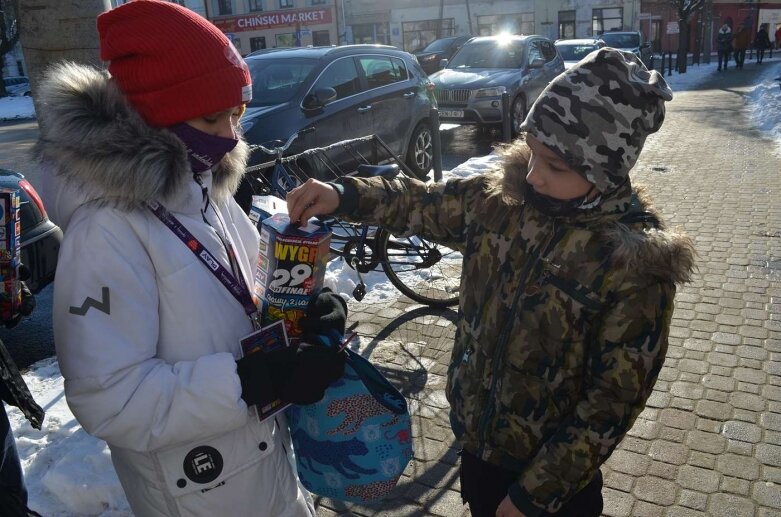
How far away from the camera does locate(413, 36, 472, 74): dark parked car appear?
24.6m

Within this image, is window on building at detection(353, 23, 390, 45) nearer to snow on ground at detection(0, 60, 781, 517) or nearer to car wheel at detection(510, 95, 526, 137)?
car wheel at detection(510, 95, 526, 137)

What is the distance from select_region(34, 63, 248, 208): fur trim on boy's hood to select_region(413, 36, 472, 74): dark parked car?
2365cm

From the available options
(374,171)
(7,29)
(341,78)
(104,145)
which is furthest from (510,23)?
(104,145)

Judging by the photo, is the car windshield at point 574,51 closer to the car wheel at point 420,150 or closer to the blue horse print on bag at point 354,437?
the car wheel at point 420,150

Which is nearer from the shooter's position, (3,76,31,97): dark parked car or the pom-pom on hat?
the pom-pom on hat

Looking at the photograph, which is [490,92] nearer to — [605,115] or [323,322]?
[605,115]

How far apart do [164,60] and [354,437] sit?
3.48 ft

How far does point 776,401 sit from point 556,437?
2.83m

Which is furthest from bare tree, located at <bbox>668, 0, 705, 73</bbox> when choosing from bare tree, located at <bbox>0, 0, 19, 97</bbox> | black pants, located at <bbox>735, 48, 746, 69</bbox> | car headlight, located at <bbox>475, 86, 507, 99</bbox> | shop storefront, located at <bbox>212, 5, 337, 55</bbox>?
bare tree, located at <bbox>0, 0, 19, 97</bbox>

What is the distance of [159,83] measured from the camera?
1.55 meters

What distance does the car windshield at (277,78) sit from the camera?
809 centimetres

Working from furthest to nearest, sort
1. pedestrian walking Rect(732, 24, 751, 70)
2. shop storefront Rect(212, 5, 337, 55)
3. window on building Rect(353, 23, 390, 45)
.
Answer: window on building Rect(353, 23, 390, 45) → shop storefront Rect(212, 5, 337, 55) → pedestrian walking Rect(732, 24, 751, 70)

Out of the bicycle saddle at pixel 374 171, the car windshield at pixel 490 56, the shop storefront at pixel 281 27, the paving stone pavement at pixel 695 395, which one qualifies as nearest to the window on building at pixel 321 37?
the shop storefront at pixel 281 27

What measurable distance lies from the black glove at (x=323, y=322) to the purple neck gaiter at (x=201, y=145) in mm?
449
